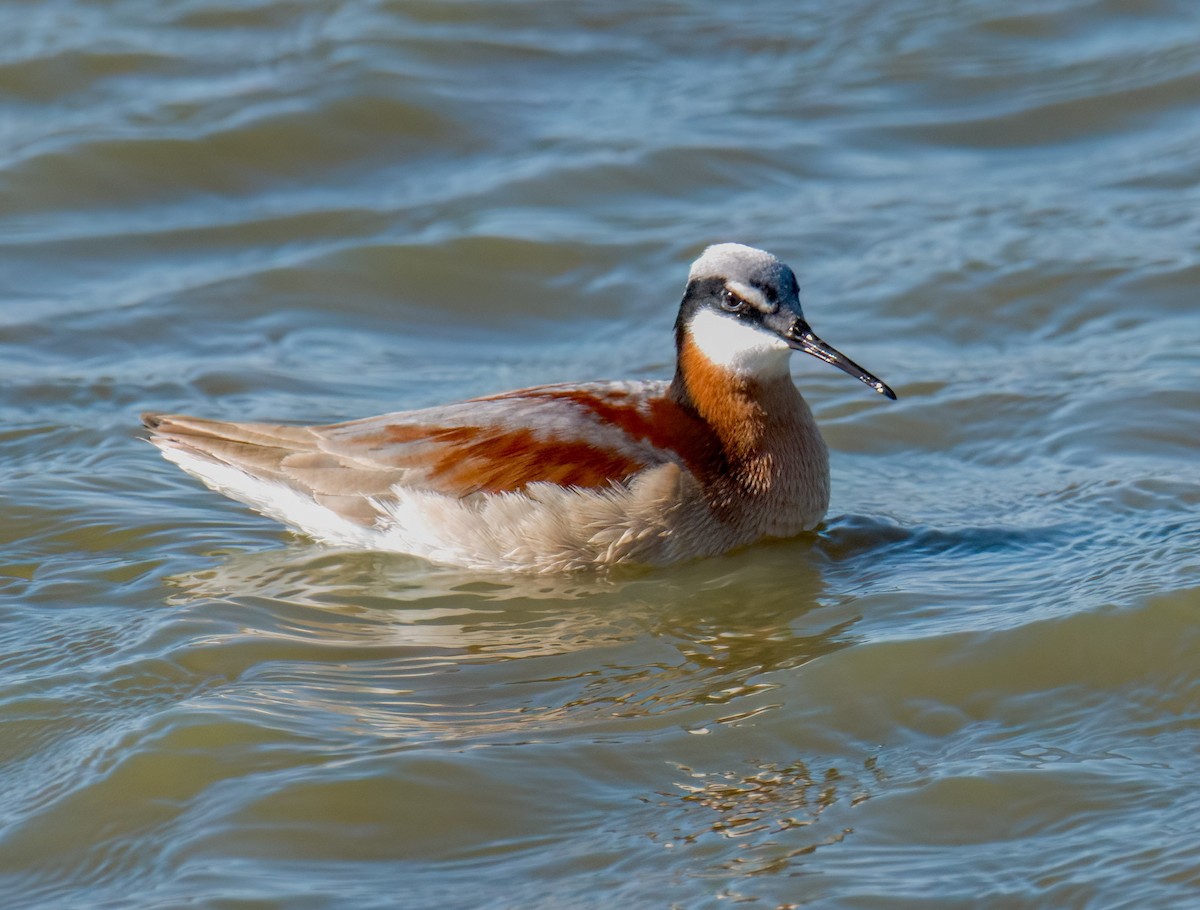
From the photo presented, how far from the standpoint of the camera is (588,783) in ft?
21.1

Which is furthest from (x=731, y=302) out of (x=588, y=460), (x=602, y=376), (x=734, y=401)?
(x=602, y=376)

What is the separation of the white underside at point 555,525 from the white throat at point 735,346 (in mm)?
641

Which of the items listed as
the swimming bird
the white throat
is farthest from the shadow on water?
the white throat

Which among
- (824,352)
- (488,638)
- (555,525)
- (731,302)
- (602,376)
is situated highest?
(731,302)

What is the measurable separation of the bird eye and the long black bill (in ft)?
0.97

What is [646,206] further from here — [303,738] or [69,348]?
[303,738]

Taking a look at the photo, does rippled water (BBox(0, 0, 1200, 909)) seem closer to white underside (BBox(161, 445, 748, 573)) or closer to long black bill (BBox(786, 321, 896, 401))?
white underside (BBox(161, 445, 748, 573))

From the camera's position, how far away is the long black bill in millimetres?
8203

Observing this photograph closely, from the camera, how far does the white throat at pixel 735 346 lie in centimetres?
860

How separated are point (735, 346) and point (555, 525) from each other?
127cm

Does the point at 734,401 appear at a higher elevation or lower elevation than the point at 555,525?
higher

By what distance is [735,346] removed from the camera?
341 inches

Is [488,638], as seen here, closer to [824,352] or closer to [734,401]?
[734,401]

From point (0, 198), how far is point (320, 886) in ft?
28.8
